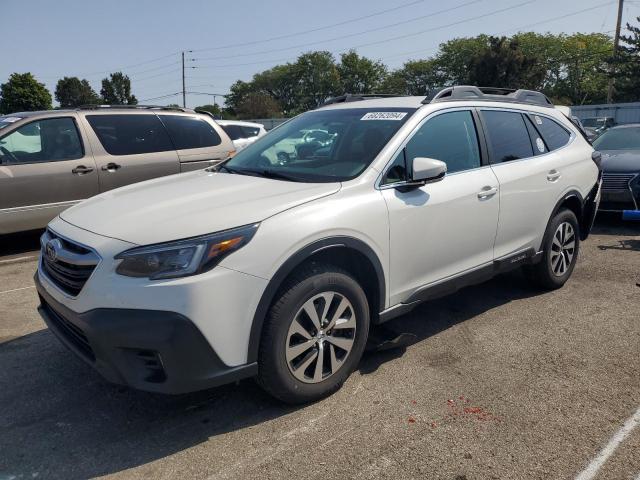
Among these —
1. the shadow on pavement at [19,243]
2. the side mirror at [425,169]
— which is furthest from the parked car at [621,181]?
the shadow on pavement at [19,243]

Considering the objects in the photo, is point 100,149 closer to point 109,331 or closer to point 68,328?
point 68,328

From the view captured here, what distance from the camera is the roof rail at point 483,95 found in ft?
13.0

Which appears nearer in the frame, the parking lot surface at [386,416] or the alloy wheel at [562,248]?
the parking lot surface at [386,416]

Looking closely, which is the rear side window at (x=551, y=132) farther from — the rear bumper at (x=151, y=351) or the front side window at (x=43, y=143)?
the front side window at (x=43, y=143)

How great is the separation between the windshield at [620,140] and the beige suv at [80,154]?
6585 millimetres

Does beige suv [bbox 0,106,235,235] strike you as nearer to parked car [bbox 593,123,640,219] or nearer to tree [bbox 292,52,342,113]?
parked car [bbox 593,123,640,219]

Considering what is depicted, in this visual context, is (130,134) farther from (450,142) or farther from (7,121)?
(450,142)

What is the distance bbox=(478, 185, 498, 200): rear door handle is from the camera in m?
3.86

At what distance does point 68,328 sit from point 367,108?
2548 mm

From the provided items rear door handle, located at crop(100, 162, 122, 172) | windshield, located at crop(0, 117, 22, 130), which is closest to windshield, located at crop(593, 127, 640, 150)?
rear door handle, located at crop(100, 162, 122, 172)

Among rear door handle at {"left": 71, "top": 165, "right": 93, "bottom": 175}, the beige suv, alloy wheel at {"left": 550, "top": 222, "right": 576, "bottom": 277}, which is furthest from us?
rear door handle at {"left": 71, "top": 165, "right": 93, "bottom": 175}

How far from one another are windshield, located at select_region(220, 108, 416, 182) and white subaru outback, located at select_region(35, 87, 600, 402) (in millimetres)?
16

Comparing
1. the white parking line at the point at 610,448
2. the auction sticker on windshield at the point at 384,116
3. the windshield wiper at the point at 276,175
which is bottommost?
the white parking line at the point at 610,448

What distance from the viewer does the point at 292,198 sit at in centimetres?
295
